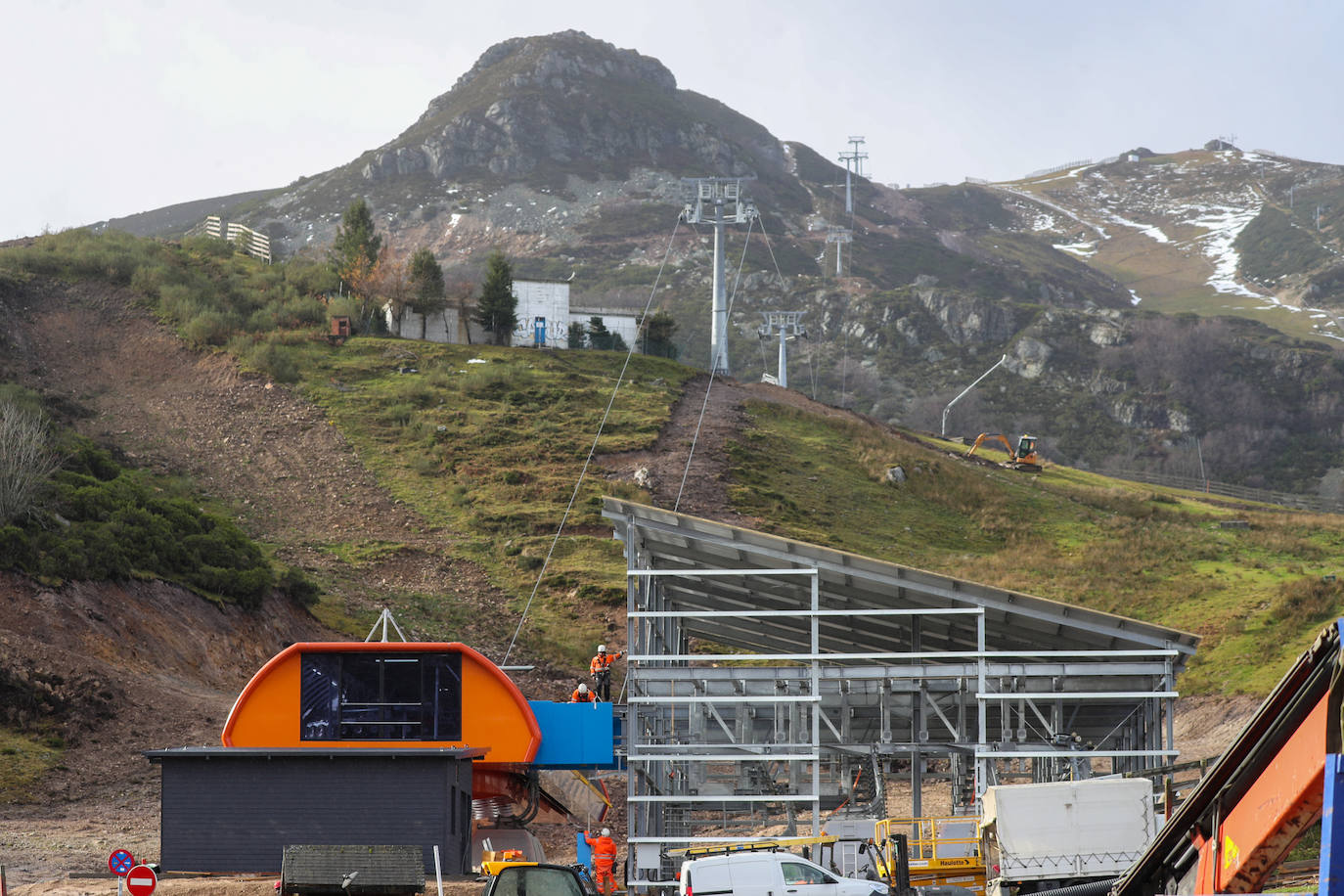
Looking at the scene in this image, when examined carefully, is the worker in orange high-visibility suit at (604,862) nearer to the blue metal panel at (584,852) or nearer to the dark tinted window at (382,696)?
the blue metal panel at (584,852)

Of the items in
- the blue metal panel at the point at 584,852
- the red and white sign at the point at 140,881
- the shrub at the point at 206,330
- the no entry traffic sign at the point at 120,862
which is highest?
the shrub at the point at 206,330

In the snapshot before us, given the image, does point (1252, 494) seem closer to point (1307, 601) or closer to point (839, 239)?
point (1307, 601)

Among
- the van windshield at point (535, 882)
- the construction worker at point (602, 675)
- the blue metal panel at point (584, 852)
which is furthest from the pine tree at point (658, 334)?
the van windshield at point (535, 882)

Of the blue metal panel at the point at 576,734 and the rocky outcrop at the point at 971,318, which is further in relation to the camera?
the rocky outcrop at the point at 971,318

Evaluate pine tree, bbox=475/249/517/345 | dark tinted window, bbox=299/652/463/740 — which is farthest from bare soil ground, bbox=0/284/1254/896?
pine tree, bbox=475/249/517/345

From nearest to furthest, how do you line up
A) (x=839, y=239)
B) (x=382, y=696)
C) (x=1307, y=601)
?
(x=382, y=696) → (x=1307, y=601) → (x=839, y=239)

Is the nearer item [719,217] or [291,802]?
[291,802]

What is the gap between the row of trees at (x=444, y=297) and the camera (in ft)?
259

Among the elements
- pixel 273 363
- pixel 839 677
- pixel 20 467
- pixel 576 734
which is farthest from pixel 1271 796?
pixel 273 363

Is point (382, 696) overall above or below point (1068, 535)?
above

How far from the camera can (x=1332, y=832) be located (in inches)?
272

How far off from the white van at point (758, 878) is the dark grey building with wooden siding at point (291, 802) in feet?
13.4

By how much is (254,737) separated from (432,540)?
3119 cm

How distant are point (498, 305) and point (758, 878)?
2518 inches
